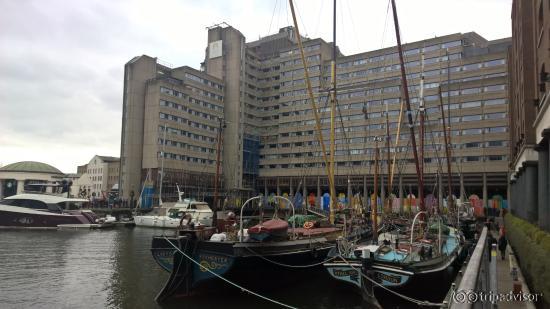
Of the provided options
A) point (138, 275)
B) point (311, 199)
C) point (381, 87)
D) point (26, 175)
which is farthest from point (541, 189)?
point (26, 175)

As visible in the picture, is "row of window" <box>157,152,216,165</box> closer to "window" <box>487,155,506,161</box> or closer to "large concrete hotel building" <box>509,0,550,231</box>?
"window" <box>487,155,506,161</box>

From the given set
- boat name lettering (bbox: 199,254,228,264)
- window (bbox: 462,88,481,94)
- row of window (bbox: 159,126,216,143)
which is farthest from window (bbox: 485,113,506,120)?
boat name lettering (bbox: 199,254,228,264)

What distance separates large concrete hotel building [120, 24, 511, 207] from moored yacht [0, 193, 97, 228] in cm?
4138

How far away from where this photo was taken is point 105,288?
2192 centimetres

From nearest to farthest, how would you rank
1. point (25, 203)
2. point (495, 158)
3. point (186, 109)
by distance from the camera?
point (25, 203) < point (495, 158) < point (186, 109)

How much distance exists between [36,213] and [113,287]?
40.1 m

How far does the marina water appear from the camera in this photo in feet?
62.7

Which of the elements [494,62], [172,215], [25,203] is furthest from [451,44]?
[25,203]

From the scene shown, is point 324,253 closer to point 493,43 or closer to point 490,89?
point 490,89

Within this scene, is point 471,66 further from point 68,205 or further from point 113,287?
point 113,287

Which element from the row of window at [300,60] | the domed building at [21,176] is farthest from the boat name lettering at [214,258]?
the domed building at [21,176]

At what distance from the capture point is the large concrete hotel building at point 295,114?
90938mm

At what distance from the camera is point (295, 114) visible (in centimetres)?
12131

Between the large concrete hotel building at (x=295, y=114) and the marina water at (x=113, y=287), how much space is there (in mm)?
54883
